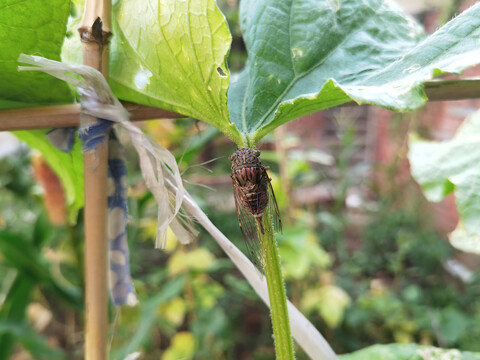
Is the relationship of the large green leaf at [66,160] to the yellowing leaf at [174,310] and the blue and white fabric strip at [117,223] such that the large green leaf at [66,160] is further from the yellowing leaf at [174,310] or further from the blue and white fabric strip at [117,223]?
the yellowing leaf at [174,310]

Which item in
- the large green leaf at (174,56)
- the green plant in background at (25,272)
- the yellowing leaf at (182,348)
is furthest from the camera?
the yellowing leaf at (182,348)

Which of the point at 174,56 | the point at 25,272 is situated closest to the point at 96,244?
the point at 174,56

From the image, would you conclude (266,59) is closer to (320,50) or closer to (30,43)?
(320,50)

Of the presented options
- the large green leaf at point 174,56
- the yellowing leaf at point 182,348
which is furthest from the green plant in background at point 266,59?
the yellowing leaf at point 182,348

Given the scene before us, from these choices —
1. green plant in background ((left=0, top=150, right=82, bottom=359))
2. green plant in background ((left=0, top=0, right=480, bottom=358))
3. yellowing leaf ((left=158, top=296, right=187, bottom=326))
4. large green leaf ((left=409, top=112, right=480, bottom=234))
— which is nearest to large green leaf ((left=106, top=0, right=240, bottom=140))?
green plant in background ((left=0, top=0, right=480, bottom=358))

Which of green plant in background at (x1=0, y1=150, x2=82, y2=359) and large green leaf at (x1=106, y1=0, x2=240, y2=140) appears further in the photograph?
green plant in background at (x1=0, y1=150, x2=82, y2=359)

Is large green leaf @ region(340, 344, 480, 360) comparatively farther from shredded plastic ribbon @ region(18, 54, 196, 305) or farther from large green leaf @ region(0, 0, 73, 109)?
large green leaf @ region(0, 0, 73, 109)

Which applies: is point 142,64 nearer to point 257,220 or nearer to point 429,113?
point 257,220
